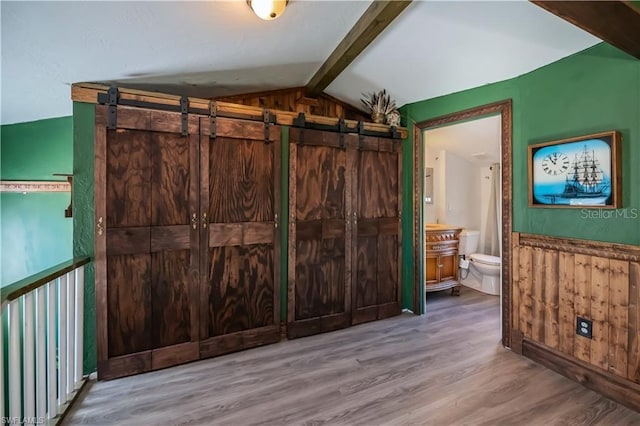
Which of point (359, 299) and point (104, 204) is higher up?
point (104, 204)

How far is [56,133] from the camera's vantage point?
2953 mm

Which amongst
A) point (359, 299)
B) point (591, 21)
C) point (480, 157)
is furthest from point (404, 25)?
point (480, 157)

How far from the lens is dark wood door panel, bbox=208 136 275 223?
2545 millimetres

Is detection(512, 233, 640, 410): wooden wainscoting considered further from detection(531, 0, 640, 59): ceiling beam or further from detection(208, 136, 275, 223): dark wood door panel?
detection(208, 136, 275, 223): dark wood door panel

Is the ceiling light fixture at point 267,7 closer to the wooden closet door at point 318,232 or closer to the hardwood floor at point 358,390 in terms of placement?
the wooden closet door at point 318,232

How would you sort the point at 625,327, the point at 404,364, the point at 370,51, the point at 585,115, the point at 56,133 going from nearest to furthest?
the point at 625,327, the point at 585,115, the point at 404,364, the point at 370,51, the point at 56,133

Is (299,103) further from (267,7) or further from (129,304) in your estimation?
(129,304)

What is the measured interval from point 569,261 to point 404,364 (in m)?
1.43

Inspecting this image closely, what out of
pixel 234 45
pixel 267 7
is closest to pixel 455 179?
pixel 234 45

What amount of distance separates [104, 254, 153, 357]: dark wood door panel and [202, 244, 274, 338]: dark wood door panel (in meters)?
0.44

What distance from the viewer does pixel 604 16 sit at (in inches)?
57.3

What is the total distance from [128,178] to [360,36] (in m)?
1.95

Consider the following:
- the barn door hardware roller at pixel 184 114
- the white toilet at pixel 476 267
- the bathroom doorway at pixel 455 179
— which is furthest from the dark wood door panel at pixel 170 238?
the white toilet at pixel 476 267

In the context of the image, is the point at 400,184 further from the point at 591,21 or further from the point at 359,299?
the point at 591,21
